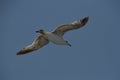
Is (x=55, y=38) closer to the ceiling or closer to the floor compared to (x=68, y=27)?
closer to the floor

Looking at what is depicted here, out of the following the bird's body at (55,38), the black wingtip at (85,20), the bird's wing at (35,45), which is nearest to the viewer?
the bird's body at (55,38)

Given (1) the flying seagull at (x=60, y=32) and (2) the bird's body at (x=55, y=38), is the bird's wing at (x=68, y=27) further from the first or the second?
(2) the bird's body at (x=55, y=38)

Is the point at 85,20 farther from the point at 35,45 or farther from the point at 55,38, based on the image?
the point at 35,45

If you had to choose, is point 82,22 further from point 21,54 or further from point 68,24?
point 21,54

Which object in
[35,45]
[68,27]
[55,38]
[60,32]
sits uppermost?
[35,45]

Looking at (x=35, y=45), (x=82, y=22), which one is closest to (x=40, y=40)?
(x=35, y=45)

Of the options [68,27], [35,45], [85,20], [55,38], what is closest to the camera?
[55,38]

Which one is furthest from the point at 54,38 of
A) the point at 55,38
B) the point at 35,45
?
the point at 35,45

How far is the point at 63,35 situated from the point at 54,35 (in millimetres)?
564

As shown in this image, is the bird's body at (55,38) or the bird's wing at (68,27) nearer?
the bird's body at (55,38)

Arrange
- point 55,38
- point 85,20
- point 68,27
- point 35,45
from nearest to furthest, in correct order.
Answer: point 55,38, point 85,20, point 68,27, point 35,45

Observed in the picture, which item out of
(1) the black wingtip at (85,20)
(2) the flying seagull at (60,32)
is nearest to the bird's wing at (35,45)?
(2) the flying seagull at (60,32)

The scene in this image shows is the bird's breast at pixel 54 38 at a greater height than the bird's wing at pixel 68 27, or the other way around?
the bird's wing at pixel 68 27

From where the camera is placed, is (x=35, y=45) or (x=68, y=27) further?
(x=35, y=45)
